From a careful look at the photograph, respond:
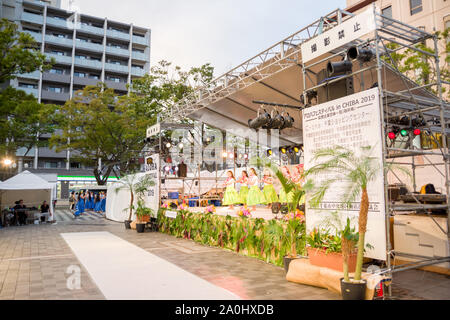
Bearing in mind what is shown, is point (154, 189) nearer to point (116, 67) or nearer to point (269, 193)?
point (269, 193)

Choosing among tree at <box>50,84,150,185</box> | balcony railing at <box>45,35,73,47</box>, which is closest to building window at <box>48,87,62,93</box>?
balcony railing at <box>45,35,73,47</box>

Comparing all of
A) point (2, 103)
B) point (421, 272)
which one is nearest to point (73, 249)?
point (421, 272)

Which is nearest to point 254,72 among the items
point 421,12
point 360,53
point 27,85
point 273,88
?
point 273,88

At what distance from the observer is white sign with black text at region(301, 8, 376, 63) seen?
4.54 meters

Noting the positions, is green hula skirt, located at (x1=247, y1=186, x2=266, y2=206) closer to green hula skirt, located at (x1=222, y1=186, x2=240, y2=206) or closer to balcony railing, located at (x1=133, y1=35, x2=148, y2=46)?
green hula skirt, located at (x1=222, y1=186, x2=240, y2=206)

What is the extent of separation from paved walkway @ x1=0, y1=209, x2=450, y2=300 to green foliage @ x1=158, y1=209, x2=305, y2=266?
8.2 inches

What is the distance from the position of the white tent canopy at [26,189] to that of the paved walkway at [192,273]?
5932 millimetres

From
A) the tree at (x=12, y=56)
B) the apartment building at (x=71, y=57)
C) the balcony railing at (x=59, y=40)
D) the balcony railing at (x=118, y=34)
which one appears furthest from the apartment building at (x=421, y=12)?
the balcony railing at (x=59, y=40)

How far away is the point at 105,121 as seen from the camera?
1961cm

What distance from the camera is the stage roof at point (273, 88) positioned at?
22.0ft

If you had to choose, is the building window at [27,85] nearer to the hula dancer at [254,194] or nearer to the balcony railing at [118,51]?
the balcony railing at [118,51]

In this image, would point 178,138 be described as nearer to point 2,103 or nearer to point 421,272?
point 2,103

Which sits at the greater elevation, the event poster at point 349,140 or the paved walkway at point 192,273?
the event poster at point 349,140
